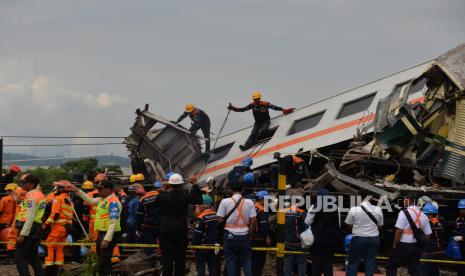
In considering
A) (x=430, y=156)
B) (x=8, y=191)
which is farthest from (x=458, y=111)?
(x=8, y=191)

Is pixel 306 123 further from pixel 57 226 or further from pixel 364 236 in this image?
pixel 57 226

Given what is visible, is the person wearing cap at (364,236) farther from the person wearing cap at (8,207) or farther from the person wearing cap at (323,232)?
the person wearing cap at (8,207)

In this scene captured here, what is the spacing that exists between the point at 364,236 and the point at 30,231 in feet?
15.9

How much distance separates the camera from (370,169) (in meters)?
14.5

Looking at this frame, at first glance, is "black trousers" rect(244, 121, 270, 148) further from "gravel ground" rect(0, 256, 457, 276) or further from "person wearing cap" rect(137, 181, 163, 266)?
"person wearing cap" rect(137, 181, 163, 266)

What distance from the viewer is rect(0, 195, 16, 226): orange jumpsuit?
13703mm

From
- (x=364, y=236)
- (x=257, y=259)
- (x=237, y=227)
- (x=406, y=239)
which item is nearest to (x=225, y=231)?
(x=237, y=227)

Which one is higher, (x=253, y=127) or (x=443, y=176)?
(x=253, y=127)

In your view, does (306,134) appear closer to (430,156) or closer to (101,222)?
(430,156)

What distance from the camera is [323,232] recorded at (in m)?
10.4

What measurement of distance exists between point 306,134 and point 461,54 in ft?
13.1

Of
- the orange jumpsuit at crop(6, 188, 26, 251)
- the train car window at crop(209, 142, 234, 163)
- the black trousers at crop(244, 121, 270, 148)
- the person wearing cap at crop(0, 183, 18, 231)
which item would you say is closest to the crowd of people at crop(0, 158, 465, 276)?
the orange jumpsuit at crop(6, 188, 26, 251)

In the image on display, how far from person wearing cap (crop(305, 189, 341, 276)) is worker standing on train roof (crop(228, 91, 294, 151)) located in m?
7.37

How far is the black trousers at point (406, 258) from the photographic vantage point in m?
10.5
